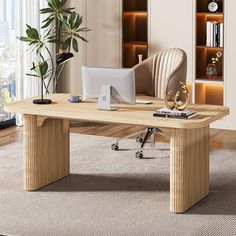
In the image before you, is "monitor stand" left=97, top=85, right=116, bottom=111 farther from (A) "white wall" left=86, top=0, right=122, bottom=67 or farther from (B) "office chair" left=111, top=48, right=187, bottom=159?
(A) "white wall" left=86, top=0, right=122, bottom=67

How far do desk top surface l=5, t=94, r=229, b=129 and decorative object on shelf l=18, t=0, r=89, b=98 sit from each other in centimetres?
232

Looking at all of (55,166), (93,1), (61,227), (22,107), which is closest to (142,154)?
(55,166)

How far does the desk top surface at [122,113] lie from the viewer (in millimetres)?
5078

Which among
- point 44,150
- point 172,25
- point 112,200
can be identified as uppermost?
point 172,25

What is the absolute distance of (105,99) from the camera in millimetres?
5500

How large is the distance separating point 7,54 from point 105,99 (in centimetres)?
310

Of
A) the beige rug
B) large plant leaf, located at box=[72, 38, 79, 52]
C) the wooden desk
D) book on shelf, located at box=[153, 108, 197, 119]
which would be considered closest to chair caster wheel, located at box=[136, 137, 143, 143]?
the beige rug

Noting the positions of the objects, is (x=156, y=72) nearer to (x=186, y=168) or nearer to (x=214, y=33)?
(x=214, y=33)

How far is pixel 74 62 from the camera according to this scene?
8.83 meters

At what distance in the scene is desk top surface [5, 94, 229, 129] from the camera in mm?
5078

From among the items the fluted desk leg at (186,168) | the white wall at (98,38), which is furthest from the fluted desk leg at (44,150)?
the white wall at (98,38)

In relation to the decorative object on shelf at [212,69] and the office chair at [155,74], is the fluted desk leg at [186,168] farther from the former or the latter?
the decorative object on shelf at [212,69]

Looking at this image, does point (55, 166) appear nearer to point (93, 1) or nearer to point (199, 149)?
point (199, 149)

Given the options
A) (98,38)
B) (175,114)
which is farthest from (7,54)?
(175,114)
